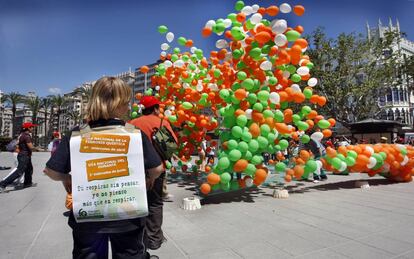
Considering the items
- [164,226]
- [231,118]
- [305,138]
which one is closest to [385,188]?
[305,138]

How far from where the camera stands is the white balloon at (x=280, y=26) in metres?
5.00

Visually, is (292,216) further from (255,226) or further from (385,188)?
(385,188)

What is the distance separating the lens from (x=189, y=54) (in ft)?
26.6

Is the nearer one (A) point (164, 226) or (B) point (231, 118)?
(A) point (164, 226)

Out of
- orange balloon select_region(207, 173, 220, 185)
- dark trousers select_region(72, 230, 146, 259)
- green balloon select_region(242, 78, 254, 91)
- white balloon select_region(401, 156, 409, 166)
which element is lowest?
white balloon select_region(401, 156, 409, 166)

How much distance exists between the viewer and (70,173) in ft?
5.67

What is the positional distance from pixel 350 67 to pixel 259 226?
21.2 meters

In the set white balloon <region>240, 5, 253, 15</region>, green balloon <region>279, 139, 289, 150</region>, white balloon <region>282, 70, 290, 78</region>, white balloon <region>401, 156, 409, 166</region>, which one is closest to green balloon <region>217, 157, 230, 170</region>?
green balloon <region>279, 139, 289, 150</region>

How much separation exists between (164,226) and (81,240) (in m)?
2.55

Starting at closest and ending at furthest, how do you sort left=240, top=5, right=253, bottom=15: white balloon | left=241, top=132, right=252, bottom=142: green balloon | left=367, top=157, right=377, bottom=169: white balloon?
left=241, top=132, right=252, bottom=142: green balloon, left=240, top=5, right=253, bottom=15: white balloon, left=367, top=157, right=377, bottom=169: white balloon

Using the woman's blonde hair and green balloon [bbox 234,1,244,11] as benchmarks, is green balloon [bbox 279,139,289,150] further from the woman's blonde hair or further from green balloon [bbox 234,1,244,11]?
the woman's blonde hair

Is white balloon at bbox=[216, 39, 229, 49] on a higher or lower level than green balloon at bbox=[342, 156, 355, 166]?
higher

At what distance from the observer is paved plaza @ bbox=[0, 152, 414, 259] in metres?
3.08

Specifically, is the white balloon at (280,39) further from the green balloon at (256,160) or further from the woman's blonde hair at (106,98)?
the woman's blonde hair at (106,98)
